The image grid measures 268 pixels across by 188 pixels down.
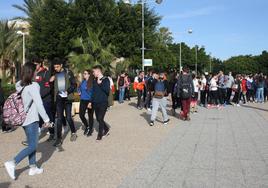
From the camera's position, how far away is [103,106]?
400 inches

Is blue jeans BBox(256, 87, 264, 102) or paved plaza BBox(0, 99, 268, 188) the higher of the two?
blue jeans BBox(256, 87, 264, 102)

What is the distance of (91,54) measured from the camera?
31562 mm

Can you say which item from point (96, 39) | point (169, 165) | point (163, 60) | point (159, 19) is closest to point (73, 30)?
point (96, 39)

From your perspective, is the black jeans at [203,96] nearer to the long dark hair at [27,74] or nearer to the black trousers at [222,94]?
the black trousers at [222,94]

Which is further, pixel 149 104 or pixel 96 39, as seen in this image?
pixel 96 39

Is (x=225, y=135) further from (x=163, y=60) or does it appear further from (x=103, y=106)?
(x=163, y=60)

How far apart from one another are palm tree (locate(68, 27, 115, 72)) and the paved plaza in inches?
713

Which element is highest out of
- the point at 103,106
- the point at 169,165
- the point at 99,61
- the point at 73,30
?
the point at 73,30

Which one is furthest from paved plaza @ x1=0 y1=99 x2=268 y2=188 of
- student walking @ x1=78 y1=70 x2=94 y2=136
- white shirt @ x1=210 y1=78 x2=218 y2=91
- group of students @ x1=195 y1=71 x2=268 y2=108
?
white shirt @ x1=210 y1=78 x2=218 y2=91

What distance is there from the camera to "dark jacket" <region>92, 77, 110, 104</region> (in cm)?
1007

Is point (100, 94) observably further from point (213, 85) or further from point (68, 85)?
point (213, 85)

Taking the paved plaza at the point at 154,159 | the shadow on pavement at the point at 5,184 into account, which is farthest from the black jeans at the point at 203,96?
the shadow on pavement at the point at 5,184

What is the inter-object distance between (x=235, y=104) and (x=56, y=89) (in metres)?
14.7

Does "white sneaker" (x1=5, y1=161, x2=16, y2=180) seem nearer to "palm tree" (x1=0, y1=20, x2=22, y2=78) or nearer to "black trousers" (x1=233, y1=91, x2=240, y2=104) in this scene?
"black trousers" (x1=233, y1=91, x2=240, y2=104)
